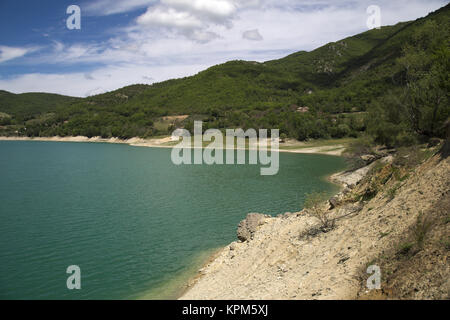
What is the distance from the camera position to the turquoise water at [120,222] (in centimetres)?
1491

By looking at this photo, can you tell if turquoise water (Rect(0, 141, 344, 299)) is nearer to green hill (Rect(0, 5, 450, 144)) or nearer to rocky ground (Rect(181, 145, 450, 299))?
rocky ground (Rect(181, 145, 450, 299))

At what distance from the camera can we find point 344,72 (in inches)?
6924

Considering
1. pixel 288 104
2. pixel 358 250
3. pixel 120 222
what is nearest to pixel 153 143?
pixel 288 104

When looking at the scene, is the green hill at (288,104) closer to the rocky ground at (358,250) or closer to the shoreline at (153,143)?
the shoreline at (153,143)

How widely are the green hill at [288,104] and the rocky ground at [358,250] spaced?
12907 mm

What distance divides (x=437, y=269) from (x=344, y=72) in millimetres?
186401

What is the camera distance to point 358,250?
10844mm

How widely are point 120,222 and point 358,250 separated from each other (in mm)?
18010

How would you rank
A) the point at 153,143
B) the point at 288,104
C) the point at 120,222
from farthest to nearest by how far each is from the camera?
the point at 288,104
the point at 153,143
the point at 120,222

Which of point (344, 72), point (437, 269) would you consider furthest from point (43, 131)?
point (437, 269)

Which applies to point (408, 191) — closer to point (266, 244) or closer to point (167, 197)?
point (266, 244)

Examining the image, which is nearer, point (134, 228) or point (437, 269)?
point (437, 269)

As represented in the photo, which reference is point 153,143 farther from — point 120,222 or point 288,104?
point 120,222

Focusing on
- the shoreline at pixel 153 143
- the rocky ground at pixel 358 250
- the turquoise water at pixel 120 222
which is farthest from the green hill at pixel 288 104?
the turquoise water at pixel 120 222
